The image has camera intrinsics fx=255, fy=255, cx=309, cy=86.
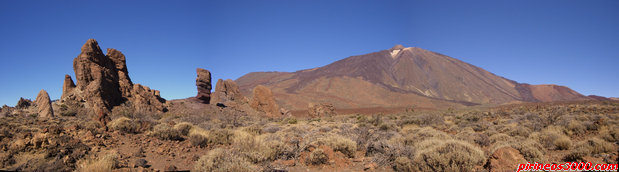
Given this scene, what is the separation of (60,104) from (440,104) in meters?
86.0

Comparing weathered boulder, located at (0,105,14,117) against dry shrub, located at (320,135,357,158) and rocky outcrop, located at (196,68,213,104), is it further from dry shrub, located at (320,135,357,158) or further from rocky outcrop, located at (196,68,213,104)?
dry shrub, located at (320,135,357,158)

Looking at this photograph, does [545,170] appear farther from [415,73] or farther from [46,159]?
[415,73]

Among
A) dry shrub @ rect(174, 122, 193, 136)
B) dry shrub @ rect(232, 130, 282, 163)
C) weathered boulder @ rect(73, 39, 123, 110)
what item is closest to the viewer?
dry shrub @ rect(232, 130, 282, 163)

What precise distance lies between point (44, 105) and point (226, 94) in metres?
19.4

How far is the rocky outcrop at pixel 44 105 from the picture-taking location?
1852cm

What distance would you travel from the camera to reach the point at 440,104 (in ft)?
265

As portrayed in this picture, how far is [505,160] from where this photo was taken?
4605 mm

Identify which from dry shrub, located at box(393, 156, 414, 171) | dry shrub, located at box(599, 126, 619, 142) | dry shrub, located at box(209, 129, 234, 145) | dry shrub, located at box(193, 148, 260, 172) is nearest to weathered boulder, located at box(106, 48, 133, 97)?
dry shrub, located at box(209, 129, 234, 145)

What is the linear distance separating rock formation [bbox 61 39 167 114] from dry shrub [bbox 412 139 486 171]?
22.6 m

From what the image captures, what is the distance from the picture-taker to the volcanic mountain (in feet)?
267

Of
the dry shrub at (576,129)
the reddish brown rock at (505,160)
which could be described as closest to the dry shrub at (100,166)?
the reddish brown rock at (505,160)

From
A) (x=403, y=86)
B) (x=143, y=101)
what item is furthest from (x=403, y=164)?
(x=403, y=86)

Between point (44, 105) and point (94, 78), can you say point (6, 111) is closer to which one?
point (44, 105)

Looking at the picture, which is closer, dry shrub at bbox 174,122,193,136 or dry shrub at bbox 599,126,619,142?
dry shrub at bbox 599,126,619,142
